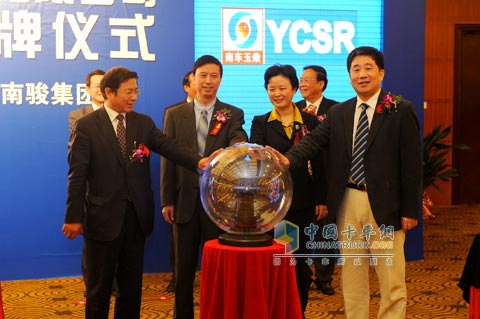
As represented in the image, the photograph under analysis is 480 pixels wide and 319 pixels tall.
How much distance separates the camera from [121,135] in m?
3.39

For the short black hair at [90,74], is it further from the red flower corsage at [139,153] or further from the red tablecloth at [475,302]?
the red tablecloth at [475,302]

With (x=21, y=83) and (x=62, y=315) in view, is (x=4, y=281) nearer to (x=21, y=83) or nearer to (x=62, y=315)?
(x=62, y=315)

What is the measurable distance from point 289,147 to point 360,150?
509 millimetres

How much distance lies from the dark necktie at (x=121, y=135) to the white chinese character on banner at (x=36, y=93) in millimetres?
1815

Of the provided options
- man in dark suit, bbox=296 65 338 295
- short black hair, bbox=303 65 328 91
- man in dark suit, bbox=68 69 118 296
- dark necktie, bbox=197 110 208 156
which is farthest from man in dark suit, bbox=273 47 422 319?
man in dark suit, bbox=68 69 118 296

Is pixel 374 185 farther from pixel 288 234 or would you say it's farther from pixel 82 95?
pixel 82 95

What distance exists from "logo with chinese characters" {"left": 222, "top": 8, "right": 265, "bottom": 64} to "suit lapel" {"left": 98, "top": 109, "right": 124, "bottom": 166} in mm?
2137

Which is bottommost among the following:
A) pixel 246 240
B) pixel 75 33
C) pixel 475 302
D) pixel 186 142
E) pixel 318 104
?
pixel 475 302

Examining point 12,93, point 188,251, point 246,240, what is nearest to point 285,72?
point 188,251

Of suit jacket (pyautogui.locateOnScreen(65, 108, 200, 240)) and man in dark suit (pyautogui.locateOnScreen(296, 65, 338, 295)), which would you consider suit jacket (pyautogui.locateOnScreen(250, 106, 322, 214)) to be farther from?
man in dark suit (pyautogui.locateOnScreen(296, 65, 338, 295))

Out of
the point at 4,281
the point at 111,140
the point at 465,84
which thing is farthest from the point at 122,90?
the point at 465,84

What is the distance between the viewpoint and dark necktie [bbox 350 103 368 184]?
3258 millimetres

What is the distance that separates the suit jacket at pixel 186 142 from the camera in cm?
365

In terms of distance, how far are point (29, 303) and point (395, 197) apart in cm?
266
